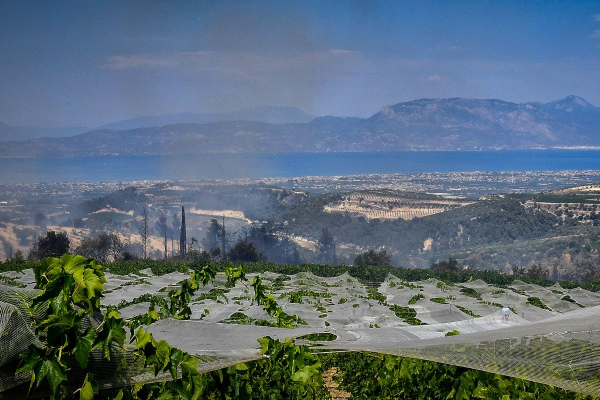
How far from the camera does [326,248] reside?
78688 millimetres

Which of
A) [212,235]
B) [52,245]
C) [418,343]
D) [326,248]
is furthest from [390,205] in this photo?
[418,343]

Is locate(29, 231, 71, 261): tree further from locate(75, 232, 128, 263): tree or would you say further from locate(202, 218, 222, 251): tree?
locate(202, 218, 222, 251): tree

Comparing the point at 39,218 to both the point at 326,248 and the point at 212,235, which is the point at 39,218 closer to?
the point at 212,235

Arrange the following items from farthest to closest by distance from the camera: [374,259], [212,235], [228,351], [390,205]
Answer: [390,205]
[212,235]
[374,259]
[228,351]

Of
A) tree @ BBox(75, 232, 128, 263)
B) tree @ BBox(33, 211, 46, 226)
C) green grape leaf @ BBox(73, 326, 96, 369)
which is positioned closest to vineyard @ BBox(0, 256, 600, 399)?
green grape leaf @ BBox(73, 326, 96, 369)

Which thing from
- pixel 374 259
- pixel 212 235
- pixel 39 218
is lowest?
pixel 212 235

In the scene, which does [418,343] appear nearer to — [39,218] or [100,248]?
[100,248]

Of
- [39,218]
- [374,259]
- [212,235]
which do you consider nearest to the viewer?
[374,259]

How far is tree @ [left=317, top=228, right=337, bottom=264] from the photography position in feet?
256

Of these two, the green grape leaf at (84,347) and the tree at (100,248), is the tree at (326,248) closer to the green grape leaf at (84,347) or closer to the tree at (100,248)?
the tree at (100,248)

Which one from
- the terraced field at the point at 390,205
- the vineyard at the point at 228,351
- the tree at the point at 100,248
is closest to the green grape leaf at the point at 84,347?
the vineyard at the point at 228,351

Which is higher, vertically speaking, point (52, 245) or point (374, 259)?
point (52, 245)

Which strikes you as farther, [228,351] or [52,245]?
[52,245]

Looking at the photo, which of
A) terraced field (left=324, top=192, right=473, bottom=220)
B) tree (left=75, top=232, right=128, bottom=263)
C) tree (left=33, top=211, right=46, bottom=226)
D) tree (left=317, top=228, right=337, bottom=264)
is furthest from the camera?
tree (left=33, top=211, right=46, bottom=226)
